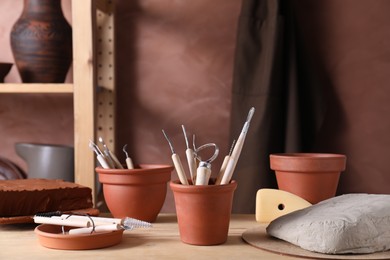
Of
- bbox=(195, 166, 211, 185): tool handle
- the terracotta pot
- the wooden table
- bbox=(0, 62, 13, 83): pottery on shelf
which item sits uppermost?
bbox=(0, 62, 13, 83): pottery on shelf

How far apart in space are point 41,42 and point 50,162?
1.21 ft

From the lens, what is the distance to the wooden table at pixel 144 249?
0.91 meters

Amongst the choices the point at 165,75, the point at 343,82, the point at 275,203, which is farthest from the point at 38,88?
the point at 343,82

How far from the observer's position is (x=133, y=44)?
1.80 m

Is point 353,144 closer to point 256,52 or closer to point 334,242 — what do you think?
point 256,52

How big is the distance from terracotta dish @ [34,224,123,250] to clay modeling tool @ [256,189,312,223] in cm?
33

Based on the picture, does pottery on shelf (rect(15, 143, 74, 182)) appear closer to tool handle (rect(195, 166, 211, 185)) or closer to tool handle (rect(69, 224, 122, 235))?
tool handle (rect(69, 224, 122, 235))

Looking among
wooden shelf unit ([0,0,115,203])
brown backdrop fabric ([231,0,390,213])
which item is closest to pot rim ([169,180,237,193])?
wooden shelf unit ([0,0,115,203])

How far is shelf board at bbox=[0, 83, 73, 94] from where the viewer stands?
152cm

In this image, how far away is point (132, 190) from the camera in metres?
1.16

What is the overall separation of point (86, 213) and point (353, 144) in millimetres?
957

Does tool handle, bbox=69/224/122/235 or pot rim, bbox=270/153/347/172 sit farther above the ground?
pot rim, bbox=270/153/347/172

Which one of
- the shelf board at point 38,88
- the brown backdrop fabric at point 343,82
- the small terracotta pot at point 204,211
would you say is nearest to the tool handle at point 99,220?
the small terracotta pot at point 204,211

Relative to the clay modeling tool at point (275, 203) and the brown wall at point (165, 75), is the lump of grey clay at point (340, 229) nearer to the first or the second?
the clay modeling tool at point (275, 203)
